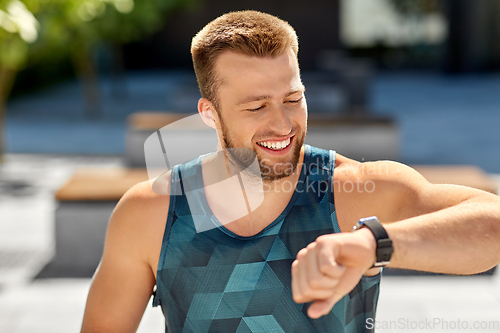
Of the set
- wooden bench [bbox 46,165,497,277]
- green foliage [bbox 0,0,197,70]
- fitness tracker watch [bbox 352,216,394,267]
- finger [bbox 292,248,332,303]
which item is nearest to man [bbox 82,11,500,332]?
fitness tracker watch [bbox 352,216,394,267]

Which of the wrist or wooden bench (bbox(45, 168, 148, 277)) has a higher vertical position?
the wrist

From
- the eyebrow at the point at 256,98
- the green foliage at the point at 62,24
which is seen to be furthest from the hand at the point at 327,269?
the green foliage at the point at 62,24

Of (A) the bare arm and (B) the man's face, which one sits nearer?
(A) the bare arm

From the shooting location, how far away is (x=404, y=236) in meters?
1.31

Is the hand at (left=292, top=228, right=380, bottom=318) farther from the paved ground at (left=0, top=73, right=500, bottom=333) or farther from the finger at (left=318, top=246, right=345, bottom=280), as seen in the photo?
the paved ground at (left=0, top=73, right=500, bottom=333)

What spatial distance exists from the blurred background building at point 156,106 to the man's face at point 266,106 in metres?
2.84

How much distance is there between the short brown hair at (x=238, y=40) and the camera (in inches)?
67.8

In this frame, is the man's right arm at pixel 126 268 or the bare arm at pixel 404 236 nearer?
the bare arm at pixel 404 236

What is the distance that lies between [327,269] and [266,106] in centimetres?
71

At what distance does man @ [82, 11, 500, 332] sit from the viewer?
5.64ft

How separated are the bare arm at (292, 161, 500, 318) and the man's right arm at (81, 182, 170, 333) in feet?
1.96

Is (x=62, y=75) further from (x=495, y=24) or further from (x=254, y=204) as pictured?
(x=254, y=204)

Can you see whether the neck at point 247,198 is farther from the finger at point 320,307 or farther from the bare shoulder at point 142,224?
the finger at point 320,307

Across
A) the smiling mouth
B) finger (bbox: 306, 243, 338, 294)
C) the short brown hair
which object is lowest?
finger (bbox: 306, 243, 338, 294)
